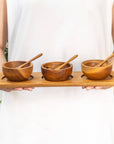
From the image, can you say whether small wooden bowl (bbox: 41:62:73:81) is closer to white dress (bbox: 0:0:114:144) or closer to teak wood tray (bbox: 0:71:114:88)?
teak wood tray (bbox: 0:71:114:88)

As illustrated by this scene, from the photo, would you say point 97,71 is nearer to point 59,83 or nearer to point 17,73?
point 59,83

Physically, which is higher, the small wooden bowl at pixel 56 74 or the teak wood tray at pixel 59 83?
the small wooden bowl at pixel 56 74

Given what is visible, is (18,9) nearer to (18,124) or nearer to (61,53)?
(61,53)

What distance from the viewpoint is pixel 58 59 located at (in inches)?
42.8

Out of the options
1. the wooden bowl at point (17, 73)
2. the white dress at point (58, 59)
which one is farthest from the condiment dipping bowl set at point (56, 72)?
the white dress at point (58, 59)

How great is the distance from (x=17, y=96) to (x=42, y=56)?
194 millimetres

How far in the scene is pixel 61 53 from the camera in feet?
3.54

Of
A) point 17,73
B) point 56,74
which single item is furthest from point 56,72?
point 17,73

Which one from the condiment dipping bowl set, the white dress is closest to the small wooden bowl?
the condiment dipping bowl set

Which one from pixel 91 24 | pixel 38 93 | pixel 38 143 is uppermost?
pixel 91 24

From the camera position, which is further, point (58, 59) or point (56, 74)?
point (58, 59)

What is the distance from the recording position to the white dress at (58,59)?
105 centimetres

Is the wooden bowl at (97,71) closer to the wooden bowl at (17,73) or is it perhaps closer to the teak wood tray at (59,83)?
the teak wood tray at (59,83)

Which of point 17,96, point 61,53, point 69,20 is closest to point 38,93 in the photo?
point 17,96
